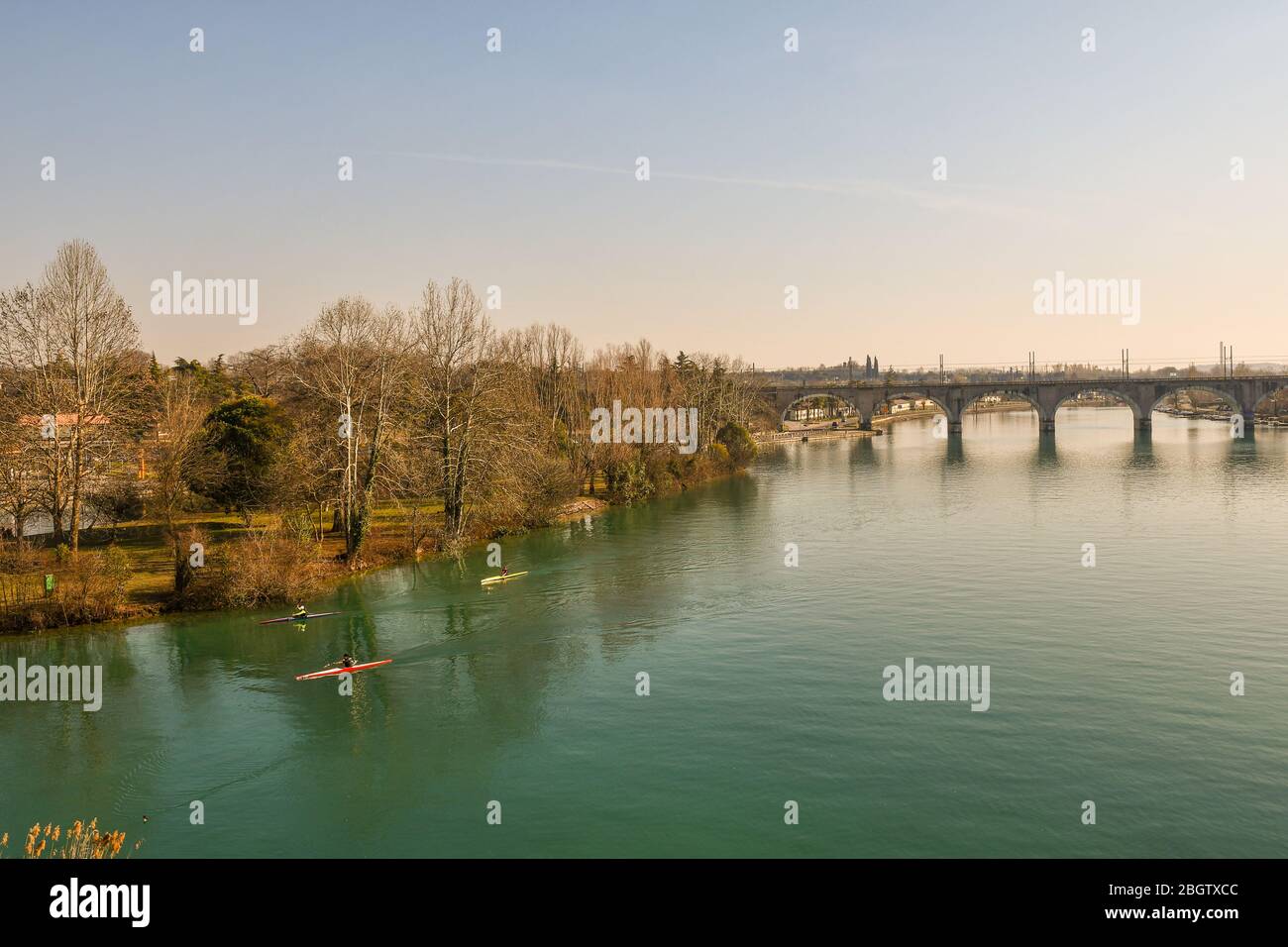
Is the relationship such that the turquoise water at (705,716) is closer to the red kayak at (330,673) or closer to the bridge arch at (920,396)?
the red kayak at (330,673)

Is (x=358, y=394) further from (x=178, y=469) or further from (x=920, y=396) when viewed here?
(x=920, y=396)

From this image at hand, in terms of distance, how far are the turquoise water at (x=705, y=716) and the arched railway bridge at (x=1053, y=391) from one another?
105 meters

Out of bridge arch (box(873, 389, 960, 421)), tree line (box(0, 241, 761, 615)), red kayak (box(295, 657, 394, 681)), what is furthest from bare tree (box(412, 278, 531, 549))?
bridge arch (box(873, 389, 960, 421))

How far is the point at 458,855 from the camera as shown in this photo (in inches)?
754

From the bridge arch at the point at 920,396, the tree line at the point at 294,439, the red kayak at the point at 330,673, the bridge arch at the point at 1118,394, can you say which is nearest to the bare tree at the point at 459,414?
the tree line at the point at 294,439

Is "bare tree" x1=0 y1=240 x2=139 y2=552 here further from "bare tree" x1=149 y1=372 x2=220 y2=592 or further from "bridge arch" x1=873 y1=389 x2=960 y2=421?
"bridge arch" x1=873 y1=389 x2=960 y2=421

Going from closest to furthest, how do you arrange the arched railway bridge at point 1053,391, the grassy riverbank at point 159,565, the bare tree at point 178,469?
the grassy riverbank at point 159,565 → the bare tree at point 178,469 → the arched railway bridge at point 1053,391

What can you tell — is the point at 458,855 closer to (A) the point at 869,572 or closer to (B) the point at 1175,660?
(B) the point at 1175,660

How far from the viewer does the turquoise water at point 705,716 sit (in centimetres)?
2012

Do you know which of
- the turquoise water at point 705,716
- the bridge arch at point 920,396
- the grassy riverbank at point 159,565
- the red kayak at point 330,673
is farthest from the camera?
the bridge arch at point 920,396

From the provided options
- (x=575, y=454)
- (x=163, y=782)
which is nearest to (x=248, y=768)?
(x=163, y=782)

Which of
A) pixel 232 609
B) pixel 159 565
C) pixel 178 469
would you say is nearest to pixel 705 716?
pixel 232 609

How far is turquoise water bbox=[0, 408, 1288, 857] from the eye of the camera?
20.1 metres

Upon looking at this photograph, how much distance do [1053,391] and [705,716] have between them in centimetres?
14475
